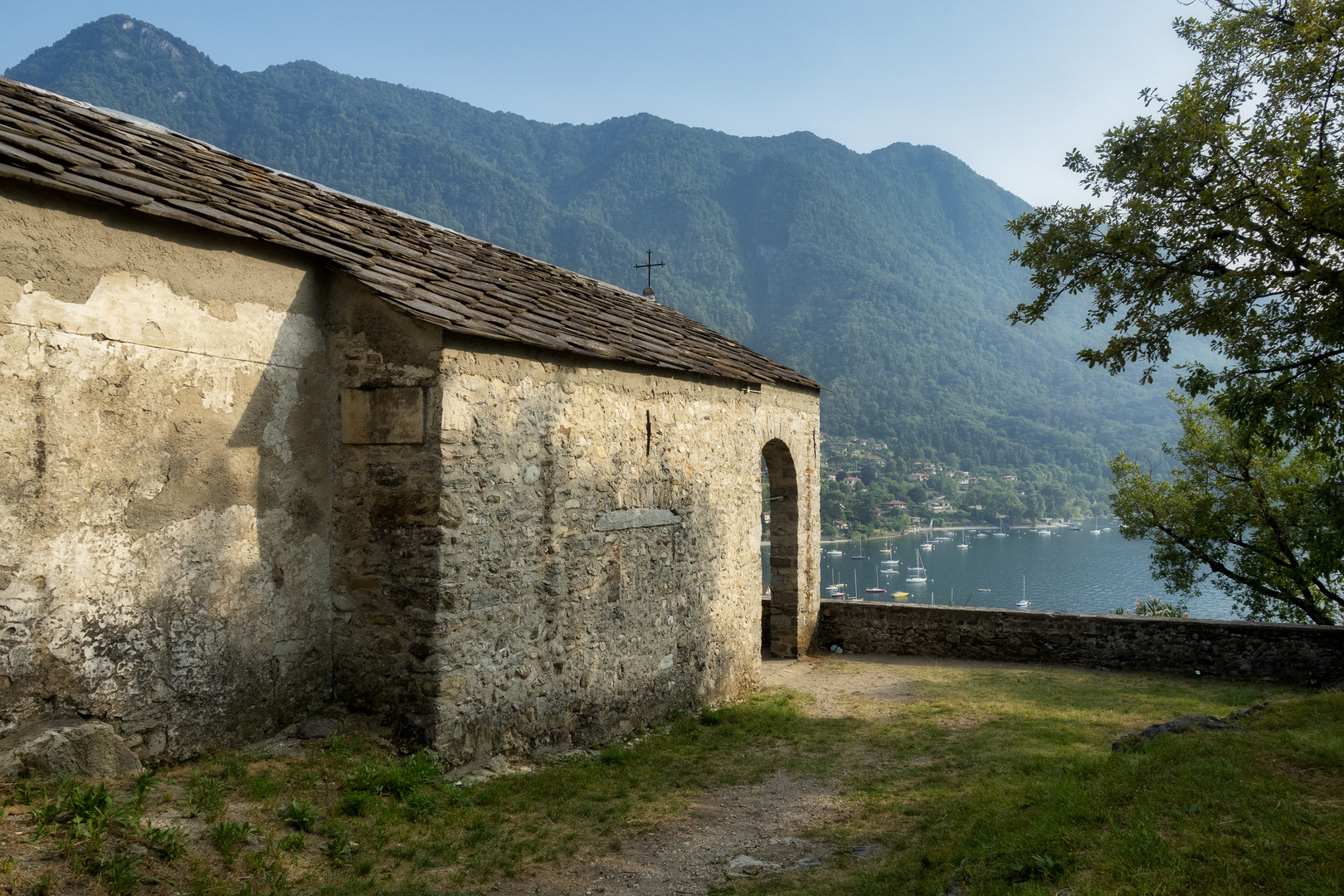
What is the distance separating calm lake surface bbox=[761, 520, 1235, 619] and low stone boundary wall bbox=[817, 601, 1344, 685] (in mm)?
19793

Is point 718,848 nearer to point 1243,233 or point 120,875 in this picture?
point 120,875

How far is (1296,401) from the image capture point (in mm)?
6062

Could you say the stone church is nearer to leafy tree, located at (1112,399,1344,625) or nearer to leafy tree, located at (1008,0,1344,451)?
leafy tree, located at (1008,0,1344,451)

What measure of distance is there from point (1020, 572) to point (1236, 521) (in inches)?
1468

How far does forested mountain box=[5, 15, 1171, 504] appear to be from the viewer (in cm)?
9406

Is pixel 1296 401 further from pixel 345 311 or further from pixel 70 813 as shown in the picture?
pixel 70 813

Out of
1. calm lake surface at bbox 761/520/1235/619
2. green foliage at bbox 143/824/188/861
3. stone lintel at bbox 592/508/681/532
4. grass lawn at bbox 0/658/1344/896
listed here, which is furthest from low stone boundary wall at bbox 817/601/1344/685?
calm lake surface at bbox 761/520/1235/619

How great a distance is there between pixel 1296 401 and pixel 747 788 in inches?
205

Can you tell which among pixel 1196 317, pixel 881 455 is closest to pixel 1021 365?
pixel 881 455

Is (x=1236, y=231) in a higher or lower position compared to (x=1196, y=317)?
higher

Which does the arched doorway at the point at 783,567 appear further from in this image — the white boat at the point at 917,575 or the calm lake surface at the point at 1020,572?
the white boat at the point at 917,575

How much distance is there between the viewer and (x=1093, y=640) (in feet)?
36.8

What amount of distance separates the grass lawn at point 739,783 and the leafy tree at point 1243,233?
268 centimetres

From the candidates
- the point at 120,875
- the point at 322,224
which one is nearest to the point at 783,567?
the point at 322,224
